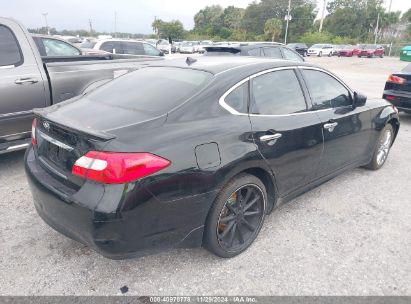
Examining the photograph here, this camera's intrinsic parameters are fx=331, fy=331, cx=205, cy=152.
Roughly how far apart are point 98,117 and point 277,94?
1600 millimetres

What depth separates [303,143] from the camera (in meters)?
3.12

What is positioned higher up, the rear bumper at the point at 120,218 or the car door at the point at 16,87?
the car door at the point at 16,87

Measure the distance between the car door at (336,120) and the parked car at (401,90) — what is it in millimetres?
3937

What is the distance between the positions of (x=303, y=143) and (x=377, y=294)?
1.36 m

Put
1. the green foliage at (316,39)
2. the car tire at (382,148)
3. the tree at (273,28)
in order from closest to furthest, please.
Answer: the car tire at (382,148) → the tree at (273,28) → the green foliage at (316,39)

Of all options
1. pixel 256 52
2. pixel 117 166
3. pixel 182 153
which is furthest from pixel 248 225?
pixel 256 52

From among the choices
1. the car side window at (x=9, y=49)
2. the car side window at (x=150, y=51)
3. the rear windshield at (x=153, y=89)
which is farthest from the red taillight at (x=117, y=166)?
the car side window at (x=150, y=51)

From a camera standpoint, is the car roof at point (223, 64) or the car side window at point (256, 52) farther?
the car side window at point (256, 52)

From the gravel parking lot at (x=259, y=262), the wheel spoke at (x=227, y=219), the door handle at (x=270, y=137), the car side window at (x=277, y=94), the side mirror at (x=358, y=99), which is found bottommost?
the gravel parking lot at (x=259, y=262)

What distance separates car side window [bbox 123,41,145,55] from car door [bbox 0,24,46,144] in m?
7.99

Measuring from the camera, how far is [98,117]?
7.98 ft

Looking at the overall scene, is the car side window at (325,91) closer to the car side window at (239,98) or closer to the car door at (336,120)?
the car door at (336,120)

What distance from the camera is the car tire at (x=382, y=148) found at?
14.8 feet

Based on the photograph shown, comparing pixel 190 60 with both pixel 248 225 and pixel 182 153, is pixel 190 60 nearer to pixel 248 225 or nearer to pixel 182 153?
pixel 182 153
